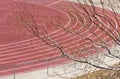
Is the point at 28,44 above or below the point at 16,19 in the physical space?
below

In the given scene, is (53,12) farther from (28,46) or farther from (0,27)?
(28,46)

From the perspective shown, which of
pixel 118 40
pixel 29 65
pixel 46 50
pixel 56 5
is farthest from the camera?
pixel 56 5

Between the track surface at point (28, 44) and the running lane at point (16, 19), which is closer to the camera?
the track surface at point (28, 44)

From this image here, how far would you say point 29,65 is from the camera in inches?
559

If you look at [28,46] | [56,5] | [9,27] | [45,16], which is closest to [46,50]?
[28,46]

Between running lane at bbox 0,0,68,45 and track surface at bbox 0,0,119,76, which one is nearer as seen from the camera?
track surface at bbox 0,0,119,76

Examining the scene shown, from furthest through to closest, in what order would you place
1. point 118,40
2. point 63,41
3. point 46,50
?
point 63,41 → point 46,50 → point 118,40

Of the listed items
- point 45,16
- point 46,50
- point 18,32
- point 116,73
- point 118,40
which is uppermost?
point 45,16

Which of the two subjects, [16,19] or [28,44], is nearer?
[28,44]

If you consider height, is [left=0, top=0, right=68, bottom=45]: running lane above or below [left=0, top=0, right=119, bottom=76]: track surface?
above

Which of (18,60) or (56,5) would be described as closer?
(18,60)

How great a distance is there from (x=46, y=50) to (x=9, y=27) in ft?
16.0

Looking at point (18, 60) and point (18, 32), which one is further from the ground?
point (18, 32)

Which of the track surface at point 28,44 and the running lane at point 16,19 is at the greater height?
the running lane at point 16,19
